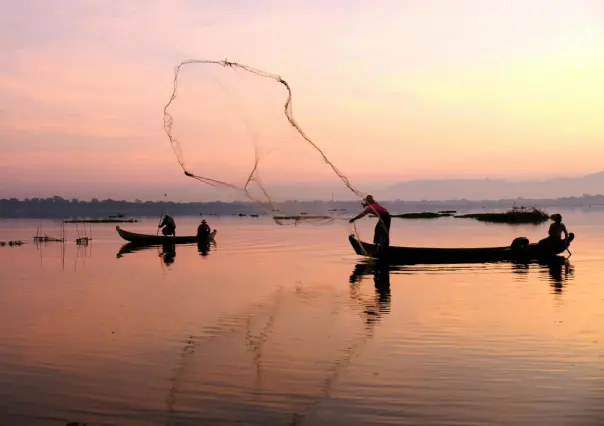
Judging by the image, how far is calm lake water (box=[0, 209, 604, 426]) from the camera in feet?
28.1

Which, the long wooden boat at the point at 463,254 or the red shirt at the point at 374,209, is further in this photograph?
the long wooden boat at the point at 463,254

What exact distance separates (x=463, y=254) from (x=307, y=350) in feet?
56.7

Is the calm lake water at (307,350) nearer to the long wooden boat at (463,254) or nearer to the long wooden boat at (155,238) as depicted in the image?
the long wooden boat at (463,254)

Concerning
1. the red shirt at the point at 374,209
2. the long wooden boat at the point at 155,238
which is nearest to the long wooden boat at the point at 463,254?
the red shirt at the point at 374,209

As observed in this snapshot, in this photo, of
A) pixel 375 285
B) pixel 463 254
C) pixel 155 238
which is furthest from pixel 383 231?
pixel 155 238

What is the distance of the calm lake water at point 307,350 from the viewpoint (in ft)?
28.1

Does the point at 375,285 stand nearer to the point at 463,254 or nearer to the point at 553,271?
the point at 463,254

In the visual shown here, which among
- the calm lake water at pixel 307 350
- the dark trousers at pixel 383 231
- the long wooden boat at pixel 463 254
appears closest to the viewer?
the calm lake water at pixel 307 350

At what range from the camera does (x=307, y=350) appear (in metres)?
12.2

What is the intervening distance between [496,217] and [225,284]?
7533 centimetres

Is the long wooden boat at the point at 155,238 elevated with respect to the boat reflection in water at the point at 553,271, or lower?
elevated

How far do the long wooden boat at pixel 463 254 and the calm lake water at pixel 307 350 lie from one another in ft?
11.3

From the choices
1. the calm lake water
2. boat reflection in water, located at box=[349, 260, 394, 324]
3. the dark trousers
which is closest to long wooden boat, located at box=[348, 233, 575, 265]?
the dark trousers

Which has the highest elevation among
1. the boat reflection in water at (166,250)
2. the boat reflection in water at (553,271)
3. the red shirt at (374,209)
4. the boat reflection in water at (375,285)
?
the red shirt at (374,209)
